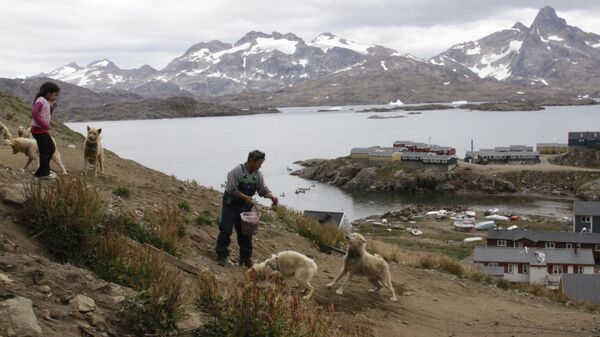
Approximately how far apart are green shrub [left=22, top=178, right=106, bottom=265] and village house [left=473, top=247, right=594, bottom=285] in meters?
34.1

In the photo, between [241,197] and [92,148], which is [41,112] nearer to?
[92,148]

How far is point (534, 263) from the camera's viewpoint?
126ft

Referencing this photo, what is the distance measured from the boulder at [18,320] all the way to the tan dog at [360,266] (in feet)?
22.3

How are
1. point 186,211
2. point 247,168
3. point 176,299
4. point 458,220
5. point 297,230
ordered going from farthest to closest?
point 458,220, point 297,230, point 186,211, point 247,168, point 176,299

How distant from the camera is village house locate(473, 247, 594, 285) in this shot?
3838cm

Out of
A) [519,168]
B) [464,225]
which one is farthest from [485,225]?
[519,168]

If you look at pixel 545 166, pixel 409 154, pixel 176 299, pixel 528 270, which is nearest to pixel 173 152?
pixel 409 154

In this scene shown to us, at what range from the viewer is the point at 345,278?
11.4 metres

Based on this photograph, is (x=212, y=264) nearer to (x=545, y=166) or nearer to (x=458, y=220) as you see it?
(x=458, y=220)

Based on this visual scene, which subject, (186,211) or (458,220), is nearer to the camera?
(186,211)

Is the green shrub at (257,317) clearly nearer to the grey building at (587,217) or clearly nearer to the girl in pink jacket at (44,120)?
the girl in pink jacket at (44,120)

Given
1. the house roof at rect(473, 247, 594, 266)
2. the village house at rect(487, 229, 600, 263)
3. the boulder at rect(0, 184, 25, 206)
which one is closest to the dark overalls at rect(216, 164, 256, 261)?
the boulder at rect(0, 184, 25, 206)

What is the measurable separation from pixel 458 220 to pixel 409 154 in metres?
39.1

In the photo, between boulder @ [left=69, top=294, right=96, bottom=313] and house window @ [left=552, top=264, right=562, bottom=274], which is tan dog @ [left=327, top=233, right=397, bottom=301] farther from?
house window @ [left=552, top=264, right=562, bottom=274]
